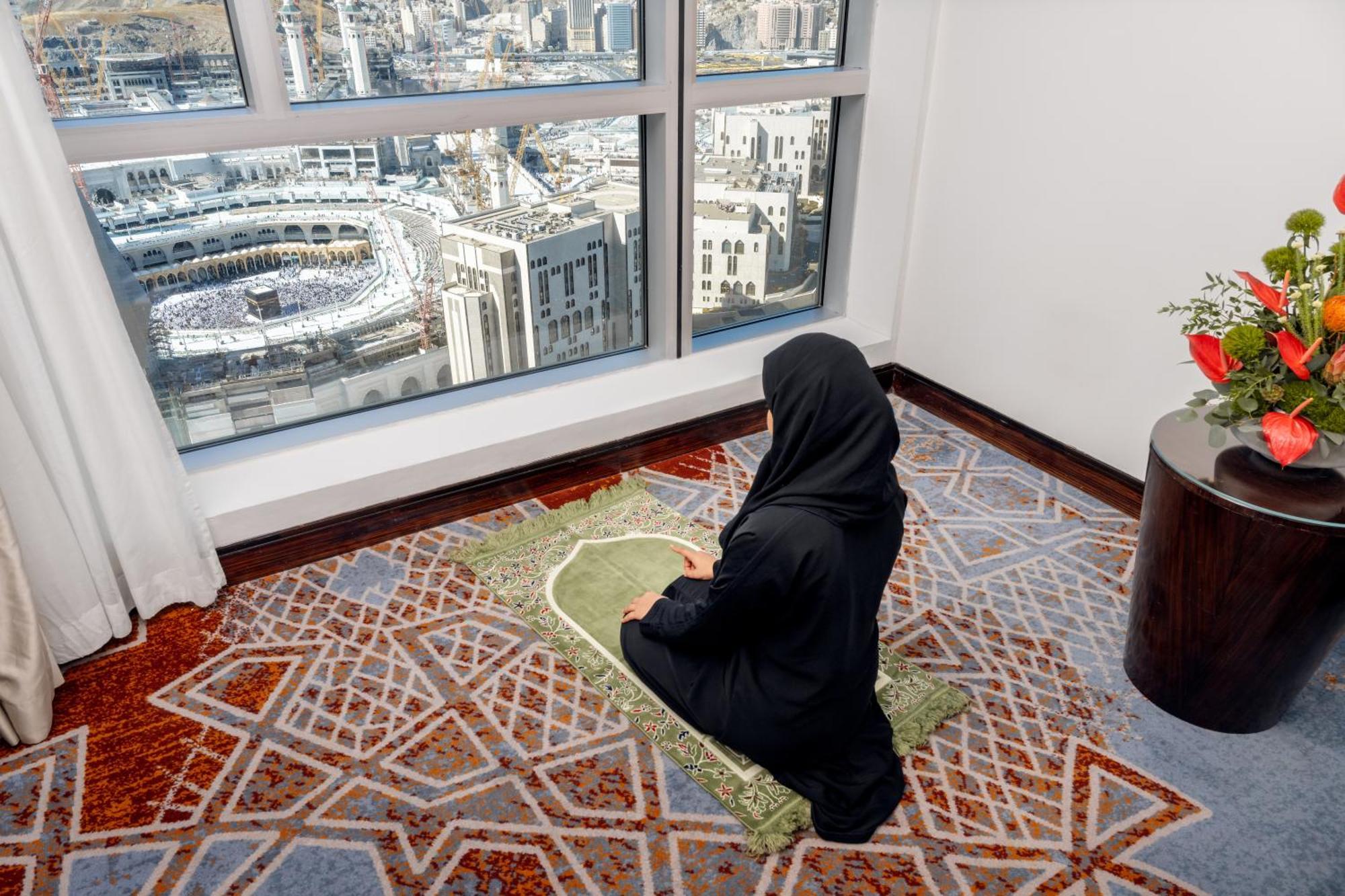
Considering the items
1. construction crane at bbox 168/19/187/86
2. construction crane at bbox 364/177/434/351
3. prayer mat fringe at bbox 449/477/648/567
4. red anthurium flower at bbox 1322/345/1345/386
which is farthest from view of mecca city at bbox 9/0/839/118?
red anthurium flower at bbox 1322/345/1345/386

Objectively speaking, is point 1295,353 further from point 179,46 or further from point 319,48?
point 179,46

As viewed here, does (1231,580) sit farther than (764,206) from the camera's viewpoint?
No

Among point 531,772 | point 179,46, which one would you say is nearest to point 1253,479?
point 531,772

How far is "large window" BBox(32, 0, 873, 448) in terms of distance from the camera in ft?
7.81

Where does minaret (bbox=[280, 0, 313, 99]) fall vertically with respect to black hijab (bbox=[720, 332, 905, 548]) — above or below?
above

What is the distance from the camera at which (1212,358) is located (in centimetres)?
201

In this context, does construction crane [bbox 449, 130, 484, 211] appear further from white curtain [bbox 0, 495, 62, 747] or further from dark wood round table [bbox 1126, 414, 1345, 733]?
dark wood round table [bbox 1126, 414, 1345, 733]

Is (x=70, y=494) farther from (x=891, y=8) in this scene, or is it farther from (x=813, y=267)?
(x=891, y=8)

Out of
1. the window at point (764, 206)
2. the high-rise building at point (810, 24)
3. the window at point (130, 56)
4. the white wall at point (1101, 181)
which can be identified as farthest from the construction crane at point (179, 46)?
the white wall at point (1101, 181)

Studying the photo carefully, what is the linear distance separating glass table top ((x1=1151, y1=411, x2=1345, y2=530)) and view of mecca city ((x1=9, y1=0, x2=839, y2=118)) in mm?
1974

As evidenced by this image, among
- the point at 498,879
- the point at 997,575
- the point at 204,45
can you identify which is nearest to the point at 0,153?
the point at 204,45

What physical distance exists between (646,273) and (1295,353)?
209cm

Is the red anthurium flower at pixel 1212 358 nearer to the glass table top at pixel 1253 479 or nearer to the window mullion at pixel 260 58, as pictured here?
the glass table top at pixel 1253 479

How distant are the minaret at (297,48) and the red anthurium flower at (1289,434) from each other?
8.29ft
